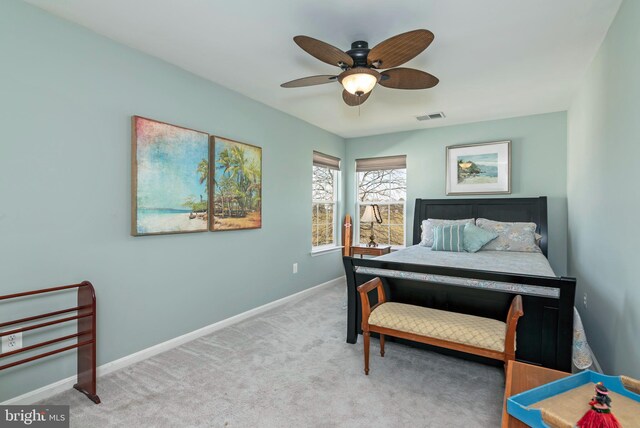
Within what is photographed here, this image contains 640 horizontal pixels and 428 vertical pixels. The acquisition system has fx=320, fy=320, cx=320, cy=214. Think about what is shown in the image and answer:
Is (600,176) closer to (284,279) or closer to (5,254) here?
(284,279)

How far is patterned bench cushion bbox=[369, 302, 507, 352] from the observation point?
1.97 metres

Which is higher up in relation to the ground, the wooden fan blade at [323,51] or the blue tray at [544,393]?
the wooden fan blade at [323,51]

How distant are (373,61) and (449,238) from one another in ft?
7.49

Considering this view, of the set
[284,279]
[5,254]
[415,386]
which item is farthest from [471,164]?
[5,254]

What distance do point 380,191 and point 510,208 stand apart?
1907 mm

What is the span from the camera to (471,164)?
4.47 m

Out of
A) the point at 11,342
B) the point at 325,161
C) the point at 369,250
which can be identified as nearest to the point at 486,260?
the point at 369,250

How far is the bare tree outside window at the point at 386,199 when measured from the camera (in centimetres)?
512

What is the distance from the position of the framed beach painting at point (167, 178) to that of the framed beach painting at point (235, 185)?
0.12m

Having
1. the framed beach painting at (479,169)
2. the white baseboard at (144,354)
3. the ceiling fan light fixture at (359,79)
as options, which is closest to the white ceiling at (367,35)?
the ceiling fan light fixture at (359,79)

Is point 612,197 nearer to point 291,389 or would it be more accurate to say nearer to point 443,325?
point 443,325

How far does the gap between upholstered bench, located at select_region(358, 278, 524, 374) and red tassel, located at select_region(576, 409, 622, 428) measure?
0.93m

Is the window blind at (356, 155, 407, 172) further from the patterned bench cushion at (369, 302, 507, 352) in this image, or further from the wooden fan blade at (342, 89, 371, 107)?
the patterned bench cushion at (369, 302, 507, 352)

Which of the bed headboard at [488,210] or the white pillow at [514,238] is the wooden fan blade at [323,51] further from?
the bed headboard at [488,210]
